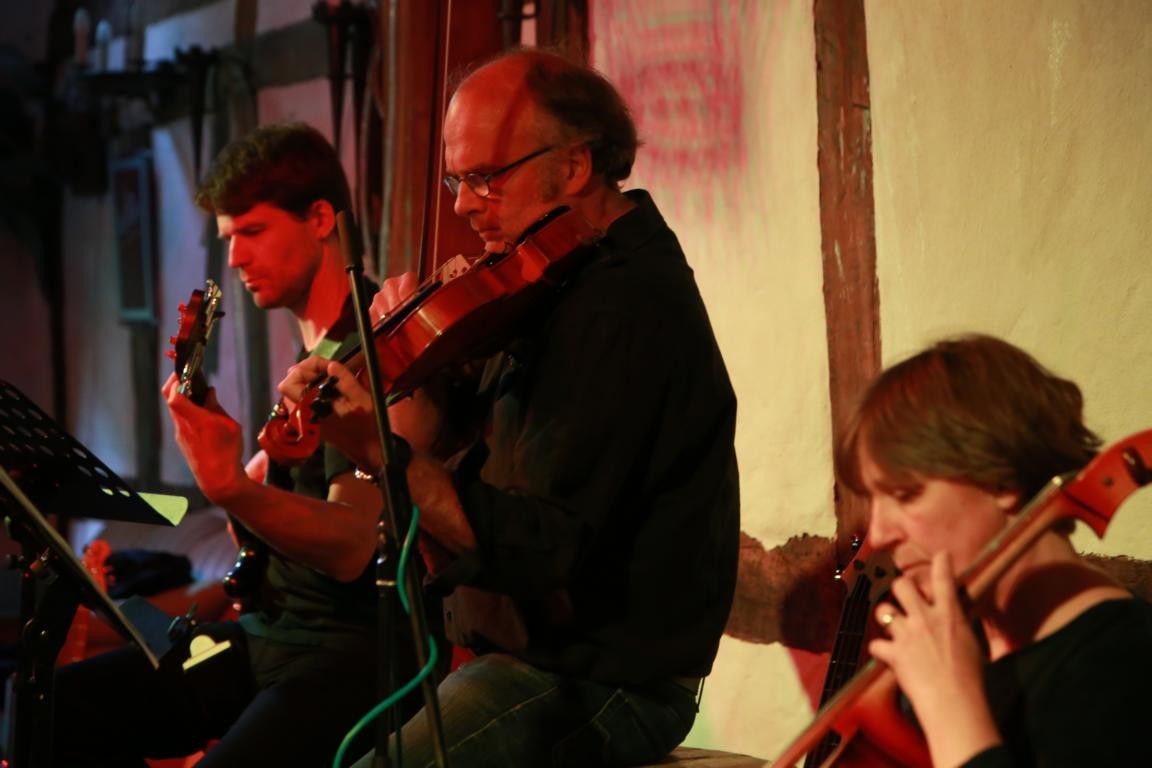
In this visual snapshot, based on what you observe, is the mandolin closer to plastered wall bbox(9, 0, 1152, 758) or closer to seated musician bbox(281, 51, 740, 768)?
seated musician bbox(281, 51, 740, 768)

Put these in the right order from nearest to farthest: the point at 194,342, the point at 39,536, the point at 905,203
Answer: the point at 39,536, the point at 194,342, the point at 905,203

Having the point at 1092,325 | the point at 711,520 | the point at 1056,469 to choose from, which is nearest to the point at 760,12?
the point at 1092,325

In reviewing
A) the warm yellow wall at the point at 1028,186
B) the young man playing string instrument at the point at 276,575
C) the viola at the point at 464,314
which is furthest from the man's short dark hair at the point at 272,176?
the warm yellow wall at the point at 1028,186

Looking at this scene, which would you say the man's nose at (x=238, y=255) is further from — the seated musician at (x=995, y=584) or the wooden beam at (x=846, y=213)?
the seated musician at (x=995, y=584)

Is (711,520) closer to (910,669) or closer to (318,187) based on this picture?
(910,669)

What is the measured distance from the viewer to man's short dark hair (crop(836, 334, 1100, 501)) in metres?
1.47

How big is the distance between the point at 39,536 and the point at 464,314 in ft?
3.06

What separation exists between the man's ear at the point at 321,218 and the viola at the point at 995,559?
1.93 m

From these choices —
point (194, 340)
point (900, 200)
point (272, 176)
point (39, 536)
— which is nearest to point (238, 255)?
point (272, 176)

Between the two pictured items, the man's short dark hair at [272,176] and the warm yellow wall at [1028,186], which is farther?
the man's short dark hair at [272,176]

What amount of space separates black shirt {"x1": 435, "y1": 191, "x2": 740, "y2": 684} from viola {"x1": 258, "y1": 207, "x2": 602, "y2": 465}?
51 millimetres

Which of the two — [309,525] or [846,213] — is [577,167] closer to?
[309,525]

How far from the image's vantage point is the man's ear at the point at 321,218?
303cm

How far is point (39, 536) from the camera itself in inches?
91.8
